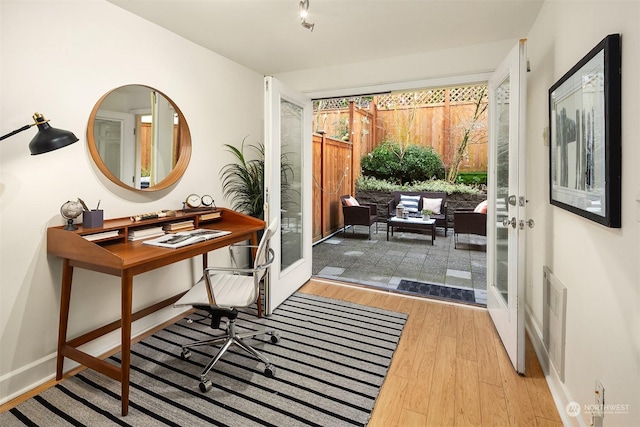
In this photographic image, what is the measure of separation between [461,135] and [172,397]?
8148mm

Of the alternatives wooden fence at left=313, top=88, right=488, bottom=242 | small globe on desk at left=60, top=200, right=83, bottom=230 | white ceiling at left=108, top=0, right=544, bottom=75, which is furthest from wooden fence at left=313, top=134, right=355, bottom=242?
small globe on desk at left=60, top=200, right=83, bottom=230

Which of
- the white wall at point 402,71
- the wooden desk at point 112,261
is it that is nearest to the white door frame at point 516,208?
the white wall at point 402,71

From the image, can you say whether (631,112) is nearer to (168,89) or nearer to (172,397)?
(172,397)

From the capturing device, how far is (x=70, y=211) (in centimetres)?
188

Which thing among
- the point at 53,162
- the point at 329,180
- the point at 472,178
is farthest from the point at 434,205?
the point at 53,162

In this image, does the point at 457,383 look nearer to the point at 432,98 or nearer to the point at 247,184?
the point at 247,184

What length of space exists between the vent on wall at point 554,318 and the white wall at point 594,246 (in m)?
0.05

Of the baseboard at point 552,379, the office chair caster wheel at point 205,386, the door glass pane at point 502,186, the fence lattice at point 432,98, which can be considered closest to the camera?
the baseboard at point 552,379

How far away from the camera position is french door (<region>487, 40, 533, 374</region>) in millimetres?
1959

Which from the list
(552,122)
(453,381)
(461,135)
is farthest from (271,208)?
(461,135)

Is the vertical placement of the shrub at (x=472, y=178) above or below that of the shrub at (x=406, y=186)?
A: above

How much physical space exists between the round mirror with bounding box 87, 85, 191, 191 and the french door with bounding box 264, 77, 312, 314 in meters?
0.75

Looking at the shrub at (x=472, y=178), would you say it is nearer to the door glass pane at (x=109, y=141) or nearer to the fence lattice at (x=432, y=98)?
the fence lattice at (x=432, y=98)

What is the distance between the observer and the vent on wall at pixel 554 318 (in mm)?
1737
